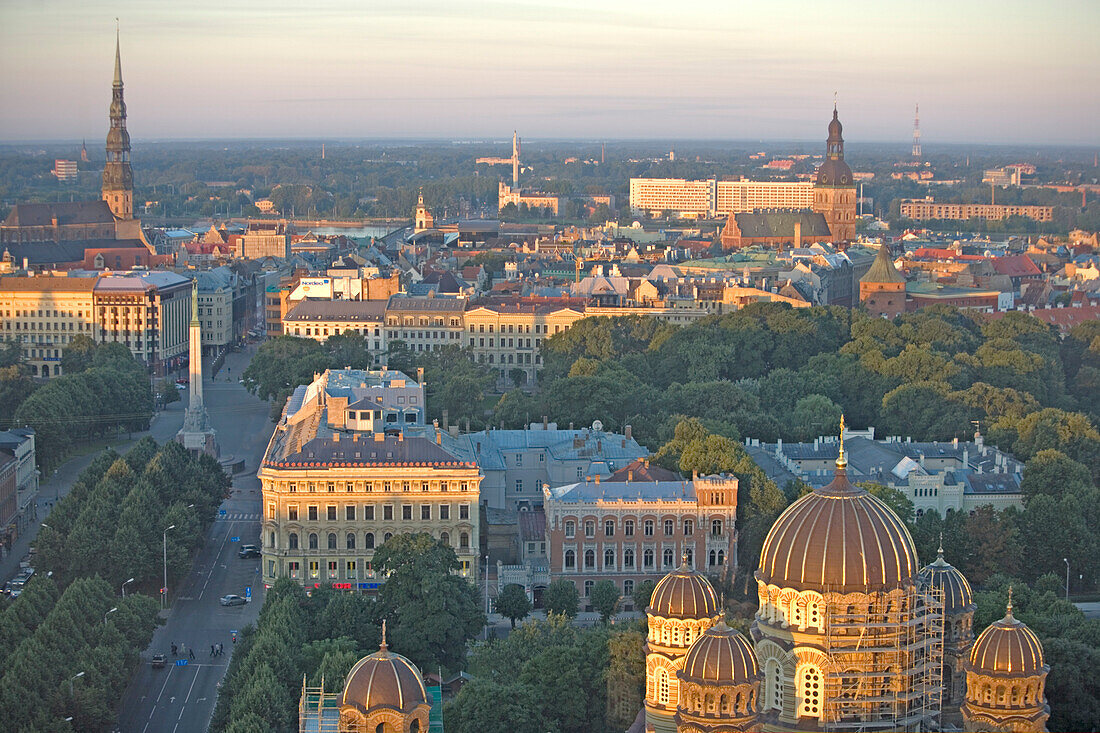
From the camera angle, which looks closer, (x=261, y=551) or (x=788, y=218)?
(x=261, y=551)

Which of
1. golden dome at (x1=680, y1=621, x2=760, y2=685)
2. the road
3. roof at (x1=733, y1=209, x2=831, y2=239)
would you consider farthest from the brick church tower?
golden dome at (x1=680, y1=621, x2=760, y2=685)

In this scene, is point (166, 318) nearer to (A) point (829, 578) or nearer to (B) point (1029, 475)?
(B) point (1029, 475)

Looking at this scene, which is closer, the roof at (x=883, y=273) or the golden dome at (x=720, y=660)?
the golden dome at (x=720, y=660)

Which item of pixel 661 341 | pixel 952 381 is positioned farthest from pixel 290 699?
pixel 661 341

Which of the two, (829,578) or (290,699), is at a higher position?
(829,578)

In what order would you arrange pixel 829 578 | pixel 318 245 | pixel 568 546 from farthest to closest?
pixel 318 245 → pixel 568 546 → pixel 829 578

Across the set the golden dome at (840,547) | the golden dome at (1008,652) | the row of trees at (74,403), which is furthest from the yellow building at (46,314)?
the golden dome at (1008,652)

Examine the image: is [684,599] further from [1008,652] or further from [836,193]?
[836,193]

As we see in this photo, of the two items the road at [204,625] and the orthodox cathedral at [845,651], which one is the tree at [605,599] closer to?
the road at [204,625]
